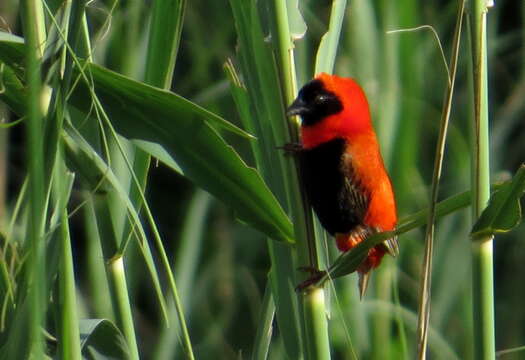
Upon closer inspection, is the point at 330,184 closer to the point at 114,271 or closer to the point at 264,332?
the point at 264,332

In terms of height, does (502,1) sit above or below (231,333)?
above

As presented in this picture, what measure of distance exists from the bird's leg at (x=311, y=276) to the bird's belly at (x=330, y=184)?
0.65m

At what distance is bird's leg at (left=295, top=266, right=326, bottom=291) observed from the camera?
1.17m

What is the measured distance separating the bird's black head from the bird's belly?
7cm

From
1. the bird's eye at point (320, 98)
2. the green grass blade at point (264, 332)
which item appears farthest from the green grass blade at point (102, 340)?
the bird's eye at point (320, 98)

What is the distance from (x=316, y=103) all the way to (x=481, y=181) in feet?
2.06

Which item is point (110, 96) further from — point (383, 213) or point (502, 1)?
point (502, 1)

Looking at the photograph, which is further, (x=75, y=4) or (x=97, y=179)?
(x=97, y=179)

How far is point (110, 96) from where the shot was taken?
1236 mm

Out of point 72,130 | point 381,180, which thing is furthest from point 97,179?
point 381,180

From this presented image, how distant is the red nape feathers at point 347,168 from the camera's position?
1.91 metres

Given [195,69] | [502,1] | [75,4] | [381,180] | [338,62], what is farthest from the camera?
[502,1]

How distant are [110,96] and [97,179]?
11 cm

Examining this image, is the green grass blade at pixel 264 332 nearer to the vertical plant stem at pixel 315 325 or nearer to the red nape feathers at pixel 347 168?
the vertical plant stem at pixel 315 325
